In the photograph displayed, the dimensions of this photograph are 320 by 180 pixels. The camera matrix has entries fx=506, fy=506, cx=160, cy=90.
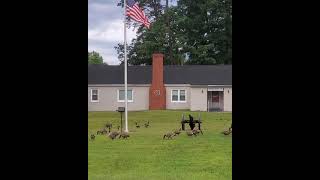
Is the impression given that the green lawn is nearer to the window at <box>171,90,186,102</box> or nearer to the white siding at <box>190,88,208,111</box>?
the white siding at <box>190,88,208,111</box>

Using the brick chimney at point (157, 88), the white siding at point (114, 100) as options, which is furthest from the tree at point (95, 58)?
the brick chimney at point (157, 88)

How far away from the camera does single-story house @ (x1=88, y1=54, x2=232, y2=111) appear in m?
33.5

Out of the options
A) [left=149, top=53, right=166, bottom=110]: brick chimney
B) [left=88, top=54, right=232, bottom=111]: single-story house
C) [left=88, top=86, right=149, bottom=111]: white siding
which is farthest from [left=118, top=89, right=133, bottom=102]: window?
[left=149, top=53, right=166, bottom=110]: brick chimney

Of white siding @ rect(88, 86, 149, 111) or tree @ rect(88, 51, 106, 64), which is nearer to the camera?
white siding @ rect(88, 86, 149, 111)

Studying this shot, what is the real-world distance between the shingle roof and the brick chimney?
1.78 ft

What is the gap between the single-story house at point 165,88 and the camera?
33531 mm

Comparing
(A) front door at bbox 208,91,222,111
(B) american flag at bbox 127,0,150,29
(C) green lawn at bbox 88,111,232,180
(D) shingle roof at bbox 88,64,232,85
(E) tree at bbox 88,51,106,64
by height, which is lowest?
(C) green lawn at bbox 88,111,232,180

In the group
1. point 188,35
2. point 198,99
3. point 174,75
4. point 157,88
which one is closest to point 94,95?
point 157,88

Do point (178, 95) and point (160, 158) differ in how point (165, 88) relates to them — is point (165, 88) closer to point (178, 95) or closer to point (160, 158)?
point (178, 95)

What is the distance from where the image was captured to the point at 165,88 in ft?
113

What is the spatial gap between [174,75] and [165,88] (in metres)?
1.41
